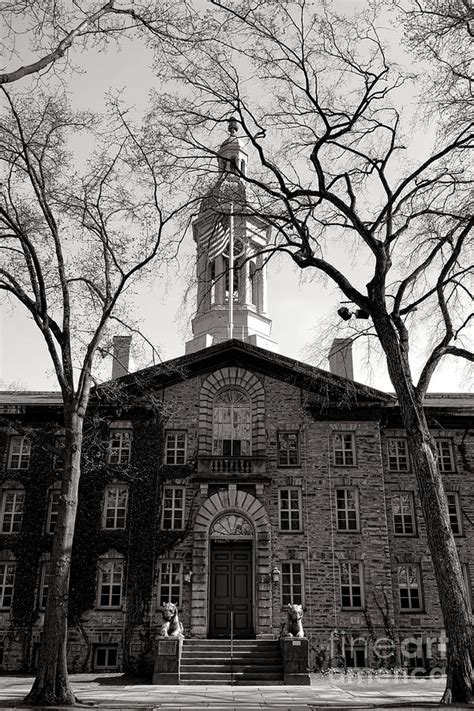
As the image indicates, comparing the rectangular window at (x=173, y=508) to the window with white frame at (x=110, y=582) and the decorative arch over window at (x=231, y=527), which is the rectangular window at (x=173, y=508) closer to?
the decorative arch over window at (x=231, y=527)

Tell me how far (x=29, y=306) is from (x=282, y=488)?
11643mm

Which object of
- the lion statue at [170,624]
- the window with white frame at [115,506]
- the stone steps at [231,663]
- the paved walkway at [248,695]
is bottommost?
the paved walkway at [248,695]

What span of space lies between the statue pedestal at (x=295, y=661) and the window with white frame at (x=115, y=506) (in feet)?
22.9

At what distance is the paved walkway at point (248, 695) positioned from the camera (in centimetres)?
1334

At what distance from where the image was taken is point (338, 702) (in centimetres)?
1408

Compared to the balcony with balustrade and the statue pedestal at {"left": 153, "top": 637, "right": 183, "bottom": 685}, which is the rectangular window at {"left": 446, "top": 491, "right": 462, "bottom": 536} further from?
the statue pedestal at {"left": 153, "top": 637, "right": 183, "bottom": 685}

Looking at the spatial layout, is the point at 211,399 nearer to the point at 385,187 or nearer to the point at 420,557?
the point at 420,557

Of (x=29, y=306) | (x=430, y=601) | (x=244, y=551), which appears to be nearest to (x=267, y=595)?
(x=244, y=551)

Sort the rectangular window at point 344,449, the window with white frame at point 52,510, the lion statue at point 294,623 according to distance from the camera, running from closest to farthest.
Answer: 1. the lion statue at point 294,623
2. the window with white frame at point 52,510
3. the rectangular window at point 344,449

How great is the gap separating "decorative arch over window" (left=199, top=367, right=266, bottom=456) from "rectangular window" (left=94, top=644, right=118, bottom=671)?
681 cm

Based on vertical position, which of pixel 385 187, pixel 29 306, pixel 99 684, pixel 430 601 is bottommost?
pixel 99 684

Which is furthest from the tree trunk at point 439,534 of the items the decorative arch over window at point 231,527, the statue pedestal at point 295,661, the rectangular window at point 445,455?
the rectangular window at point 445,455

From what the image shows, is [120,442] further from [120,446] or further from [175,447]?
[175,447]

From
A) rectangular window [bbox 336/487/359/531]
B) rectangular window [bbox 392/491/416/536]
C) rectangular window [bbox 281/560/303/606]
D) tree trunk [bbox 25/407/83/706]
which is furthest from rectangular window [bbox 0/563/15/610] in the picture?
rectangular window [bbox 392/491/416/536]
